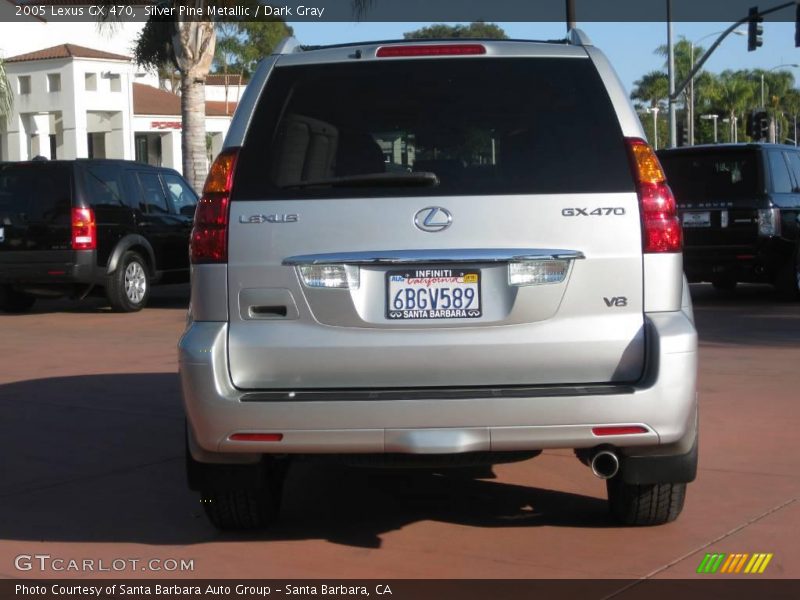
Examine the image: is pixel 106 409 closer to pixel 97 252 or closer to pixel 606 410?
pixel 606 410

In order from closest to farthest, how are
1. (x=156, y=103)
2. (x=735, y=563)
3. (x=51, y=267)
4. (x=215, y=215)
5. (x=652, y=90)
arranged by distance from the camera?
1. (x=215, y=215)
2. (x=735, y=563)
3. (x=51, y=267)
4. (x=156, y=103)
5. (x=652, y=90)

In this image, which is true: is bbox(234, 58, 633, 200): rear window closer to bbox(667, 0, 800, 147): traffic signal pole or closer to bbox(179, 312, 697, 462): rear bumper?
bbox(179, 312, 697, 462): rear bumper

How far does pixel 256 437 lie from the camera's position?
4664 mm

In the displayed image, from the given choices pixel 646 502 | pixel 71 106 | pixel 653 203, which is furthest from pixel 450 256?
pixel 71 106

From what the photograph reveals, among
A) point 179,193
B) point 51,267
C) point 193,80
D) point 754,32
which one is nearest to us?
point 51,267

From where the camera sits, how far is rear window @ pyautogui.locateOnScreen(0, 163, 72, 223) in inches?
571

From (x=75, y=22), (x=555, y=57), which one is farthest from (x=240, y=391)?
(x=75, y=22)

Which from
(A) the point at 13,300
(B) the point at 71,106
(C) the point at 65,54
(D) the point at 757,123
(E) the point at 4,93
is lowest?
(A) the point at 13,300

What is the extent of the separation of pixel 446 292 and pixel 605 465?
931 millimetres

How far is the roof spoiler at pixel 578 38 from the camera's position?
5.20 metres

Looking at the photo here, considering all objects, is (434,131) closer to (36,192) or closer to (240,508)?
(240,508)

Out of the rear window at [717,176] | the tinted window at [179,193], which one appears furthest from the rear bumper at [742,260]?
the tinted window at [179,193]

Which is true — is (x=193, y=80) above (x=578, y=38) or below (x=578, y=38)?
above

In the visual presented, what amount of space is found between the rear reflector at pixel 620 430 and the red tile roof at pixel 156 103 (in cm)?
5343
